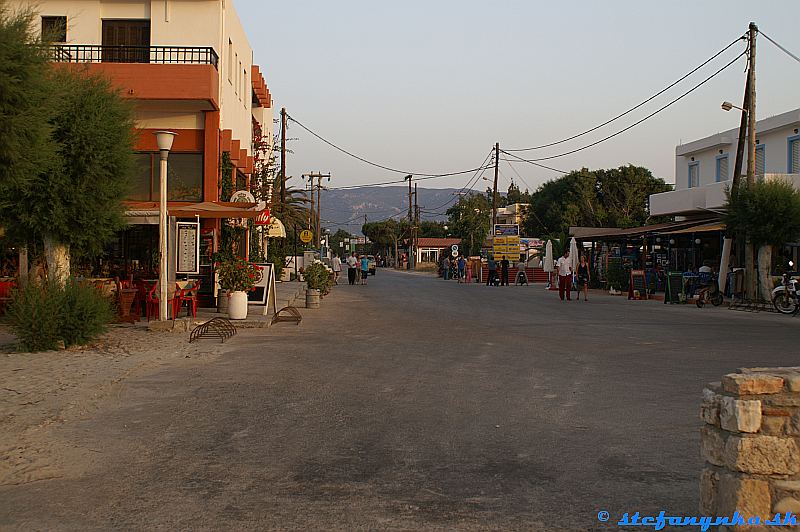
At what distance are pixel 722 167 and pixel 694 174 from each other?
10.2 feet

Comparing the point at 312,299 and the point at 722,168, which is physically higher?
the point at 722,168

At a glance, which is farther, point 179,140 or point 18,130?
point 179,140

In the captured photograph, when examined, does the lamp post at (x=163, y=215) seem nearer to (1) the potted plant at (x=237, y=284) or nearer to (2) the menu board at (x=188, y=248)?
(1) the potted plant at (x=237, y=284)

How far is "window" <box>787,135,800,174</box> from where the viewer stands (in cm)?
3531

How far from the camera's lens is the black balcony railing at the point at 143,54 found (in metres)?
22.3

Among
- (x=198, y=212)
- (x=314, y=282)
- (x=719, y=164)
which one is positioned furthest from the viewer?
(x=719, y=164)

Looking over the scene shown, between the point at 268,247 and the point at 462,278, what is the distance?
18.2 metres

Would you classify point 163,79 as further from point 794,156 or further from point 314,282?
point 794,156

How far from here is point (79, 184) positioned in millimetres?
14766

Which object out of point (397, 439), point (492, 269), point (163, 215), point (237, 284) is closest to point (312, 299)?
point (237, 284)

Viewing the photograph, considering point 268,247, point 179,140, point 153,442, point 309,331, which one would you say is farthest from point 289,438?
point 268,247

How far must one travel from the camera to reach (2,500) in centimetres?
578

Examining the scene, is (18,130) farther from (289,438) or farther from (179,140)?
(179,140)

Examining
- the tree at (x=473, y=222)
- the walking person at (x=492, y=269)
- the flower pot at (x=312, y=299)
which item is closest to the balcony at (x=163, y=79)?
the flower pot at (x=312, y=299)
